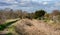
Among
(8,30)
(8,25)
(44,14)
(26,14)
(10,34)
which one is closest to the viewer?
(10,34)

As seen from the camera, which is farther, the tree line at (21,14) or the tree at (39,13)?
the tree at (39,13)

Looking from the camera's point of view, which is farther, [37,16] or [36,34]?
[37,16]

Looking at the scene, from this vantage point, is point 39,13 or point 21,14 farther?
point 39,13

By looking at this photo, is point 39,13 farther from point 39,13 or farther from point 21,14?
point 21,14

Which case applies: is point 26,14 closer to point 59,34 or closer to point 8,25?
point 8,25

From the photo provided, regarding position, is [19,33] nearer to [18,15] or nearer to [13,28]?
[13,28]

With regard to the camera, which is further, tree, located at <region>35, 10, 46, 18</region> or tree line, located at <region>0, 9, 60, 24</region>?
tree, located at <region>35, 10, 46, 18</region>

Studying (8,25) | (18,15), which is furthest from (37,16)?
(8,25)

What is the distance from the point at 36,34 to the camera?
37.8ft

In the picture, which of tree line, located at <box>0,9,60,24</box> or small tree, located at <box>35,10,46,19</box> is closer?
tree line, located at <box>0,9,60,24</box>

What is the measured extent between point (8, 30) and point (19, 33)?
2.53ft

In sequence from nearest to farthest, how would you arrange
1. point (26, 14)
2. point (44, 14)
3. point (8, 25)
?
1. point (8, 25)
2. point (26, 14)
3. point (44, 14)

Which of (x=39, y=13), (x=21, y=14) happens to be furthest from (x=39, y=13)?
(x=21, y=14)

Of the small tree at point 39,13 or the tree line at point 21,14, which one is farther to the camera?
the small tree at point 39,13
